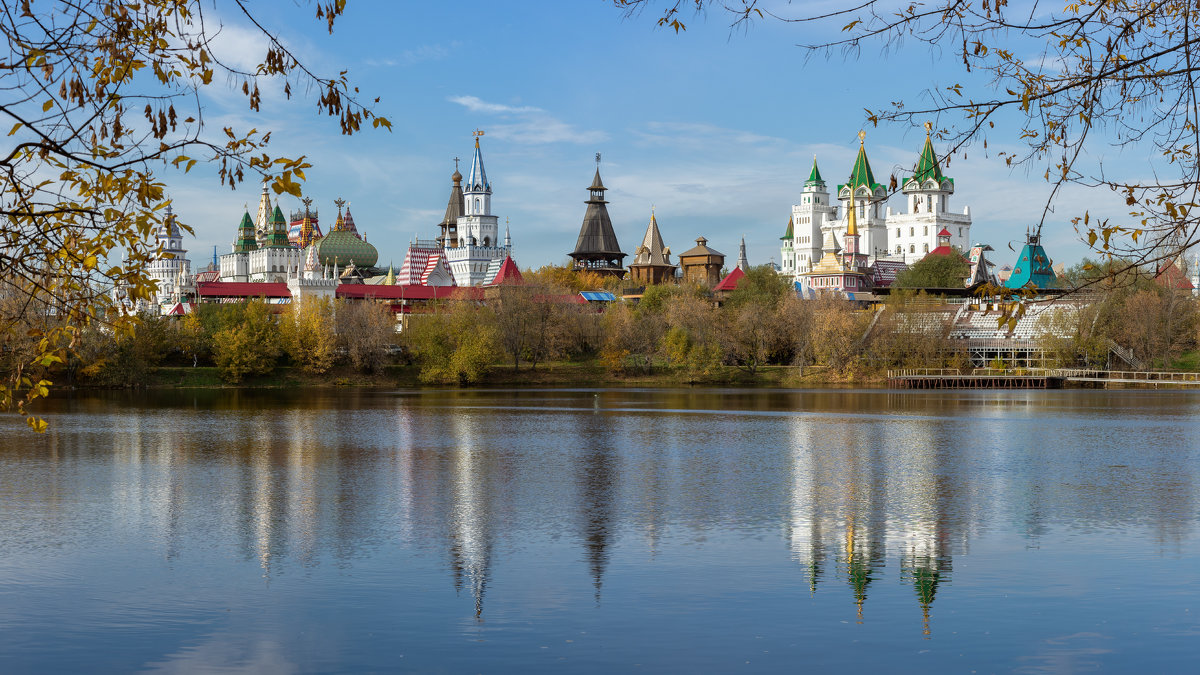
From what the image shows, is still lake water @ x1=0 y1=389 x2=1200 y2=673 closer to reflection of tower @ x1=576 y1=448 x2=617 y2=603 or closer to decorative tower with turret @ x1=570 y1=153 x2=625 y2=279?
reflection of tower @ x1=576 y1=448 x2=617 y2=603

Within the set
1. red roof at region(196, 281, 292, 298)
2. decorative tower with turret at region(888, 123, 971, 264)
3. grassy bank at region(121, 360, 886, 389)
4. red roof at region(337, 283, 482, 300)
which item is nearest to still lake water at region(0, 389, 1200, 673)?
grassy bank at region(121, 360, 886, 389)

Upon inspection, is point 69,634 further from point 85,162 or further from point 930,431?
point 930,431

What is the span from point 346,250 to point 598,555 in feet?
463

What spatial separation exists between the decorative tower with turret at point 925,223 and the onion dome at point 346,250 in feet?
248

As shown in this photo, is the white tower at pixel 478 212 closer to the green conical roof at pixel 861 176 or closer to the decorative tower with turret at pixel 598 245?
the decorative tower with turret at pixel 598 245

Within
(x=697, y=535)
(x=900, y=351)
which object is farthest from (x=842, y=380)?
(x=697, y=535)

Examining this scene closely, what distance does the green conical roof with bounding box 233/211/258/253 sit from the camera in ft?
557

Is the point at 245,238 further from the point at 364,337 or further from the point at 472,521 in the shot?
the point at 472,521

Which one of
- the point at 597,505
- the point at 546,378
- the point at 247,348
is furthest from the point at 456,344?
the point at 597,505

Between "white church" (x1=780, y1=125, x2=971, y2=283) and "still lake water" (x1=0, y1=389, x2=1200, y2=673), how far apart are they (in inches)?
5292

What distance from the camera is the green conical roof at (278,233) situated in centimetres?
16075

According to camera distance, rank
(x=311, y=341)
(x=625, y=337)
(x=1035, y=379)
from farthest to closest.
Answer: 1. (x=625, y=337)
2. (x=311, y=341)
3. (x=1035, y=379)

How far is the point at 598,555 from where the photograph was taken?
1631cm

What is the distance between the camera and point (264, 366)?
74.1 meters
